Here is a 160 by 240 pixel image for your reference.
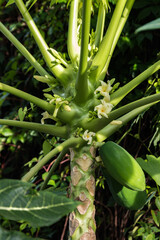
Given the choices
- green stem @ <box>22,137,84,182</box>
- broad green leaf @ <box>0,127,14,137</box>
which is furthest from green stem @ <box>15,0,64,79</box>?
broad green leaf @ <box>0,127,14,137</box>

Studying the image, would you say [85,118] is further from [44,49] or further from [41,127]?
[44,49]

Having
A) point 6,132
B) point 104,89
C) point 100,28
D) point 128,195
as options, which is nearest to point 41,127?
point 104,89

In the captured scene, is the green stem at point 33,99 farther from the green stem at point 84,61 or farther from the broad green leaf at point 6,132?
the broad green leaf at point 6,132

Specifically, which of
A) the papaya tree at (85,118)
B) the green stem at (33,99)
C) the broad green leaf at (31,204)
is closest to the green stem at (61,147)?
the papaya tree at (85,118)

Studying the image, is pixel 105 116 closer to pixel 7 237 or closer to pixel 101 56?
pixel 101 56

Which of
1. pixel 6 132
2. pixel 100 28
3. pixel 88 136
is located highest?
pixel 6 132

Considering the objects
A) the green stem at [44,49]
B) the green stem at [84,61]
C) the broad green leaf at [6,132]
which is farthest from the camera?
the broad green leaf at [6,132]

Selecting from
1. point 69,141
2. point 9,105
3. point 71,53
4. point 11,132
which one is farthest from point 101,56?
point 9,105
